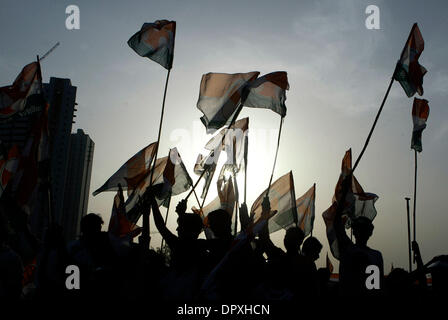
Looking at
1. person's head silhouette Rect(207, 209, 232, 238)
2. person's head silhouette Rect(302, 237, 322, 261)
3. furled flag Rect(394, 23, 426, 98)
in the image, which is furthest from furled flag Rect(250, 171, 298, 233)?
person's head silhouette Rect(207, 209, 232, 238)

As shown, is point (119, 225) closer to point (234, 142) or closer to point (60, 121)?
point (234, 142)

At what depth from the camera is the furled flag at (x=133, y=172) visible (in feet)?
25.7

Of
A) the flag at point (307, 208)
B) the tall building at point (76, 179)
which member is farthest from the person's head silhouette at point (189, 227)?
the tall building at point (76, 179)

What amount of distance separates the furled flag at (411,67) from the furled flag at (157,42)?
369cm

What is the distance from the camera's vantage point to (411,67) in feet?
22.3

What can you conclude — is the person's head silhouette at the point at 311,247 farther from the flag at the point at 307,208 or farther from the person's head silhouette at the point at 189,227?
the flag at the point at 307,208

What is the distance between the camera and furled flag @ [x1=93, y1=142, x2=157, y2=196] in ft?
25.7

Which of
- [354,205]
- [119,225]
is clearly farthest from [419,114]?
[119,225]

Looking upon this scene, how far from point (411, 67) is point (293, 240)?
418cm

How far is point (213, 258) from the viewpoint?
3.66 metres

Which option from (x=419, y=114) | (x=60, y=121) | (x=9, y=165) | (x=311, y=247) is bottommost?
→ (x=311, y=247)
